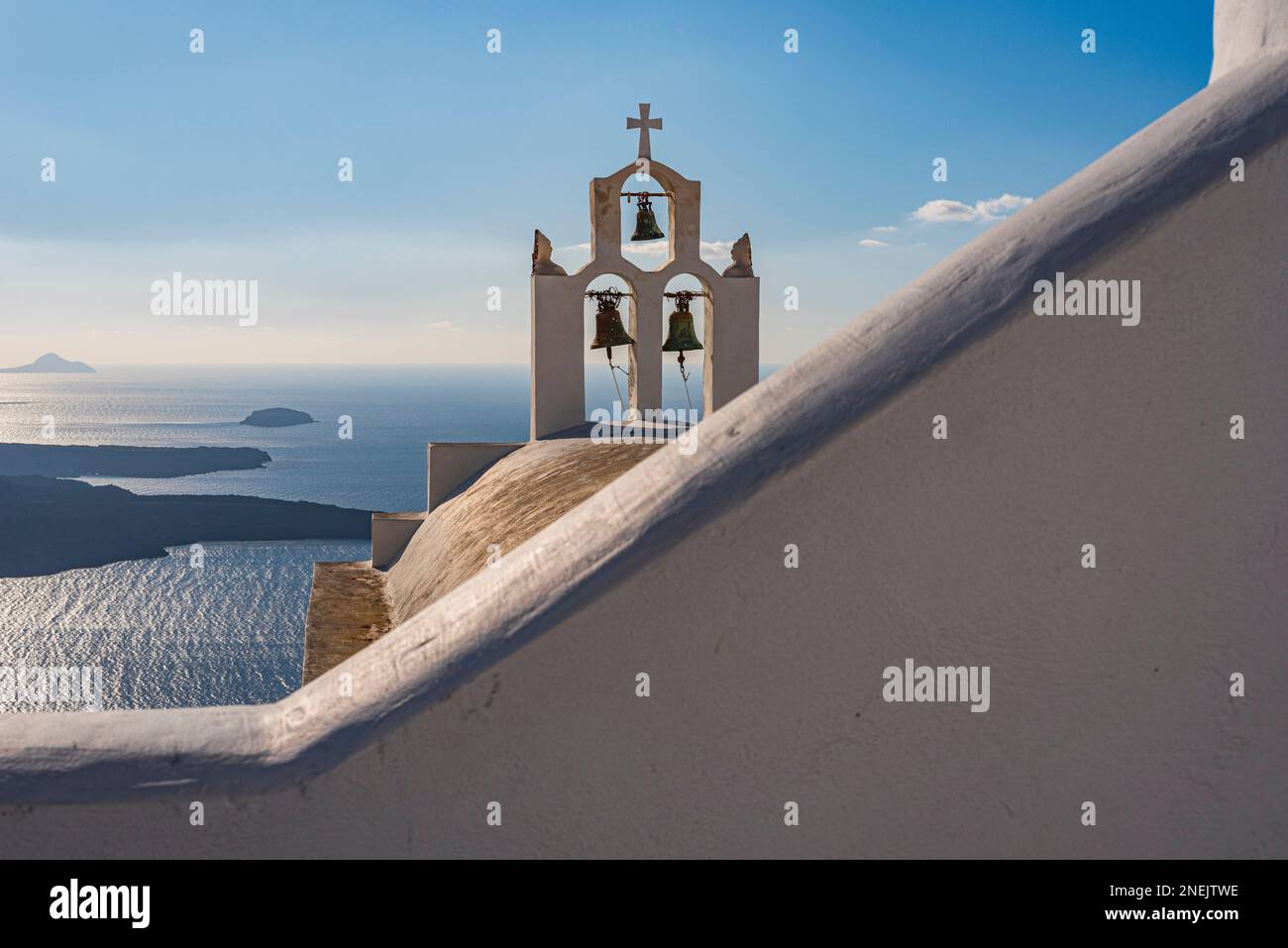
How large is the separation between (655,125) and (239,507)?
59.7m

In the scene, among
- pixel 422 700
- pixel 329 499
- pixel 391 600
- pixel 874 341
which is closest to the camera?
pixel 422 700

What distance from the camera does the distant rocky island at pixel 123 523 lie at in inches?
2199

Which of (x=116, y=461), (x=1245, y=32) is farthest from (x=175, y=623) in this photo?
(x=116, y=461)

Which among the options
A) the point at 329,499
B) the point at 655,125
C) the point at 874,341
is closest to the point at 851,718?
the point at 874,341

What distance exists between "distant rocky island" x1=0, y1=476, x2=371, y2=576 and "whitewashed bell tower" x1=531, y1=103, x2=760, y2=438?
52.4 m

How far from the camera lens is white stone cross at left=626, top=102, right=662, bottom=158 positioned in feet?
31.3

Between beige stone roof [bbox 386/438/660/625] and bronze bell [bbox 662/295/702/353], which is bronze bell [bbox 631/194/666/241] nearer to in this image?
bronze bell [bbox 662/295/702/353]

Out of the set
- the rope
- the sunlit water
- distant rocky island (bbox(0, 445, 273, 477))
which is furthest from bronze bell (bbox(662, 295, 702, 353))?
distant rocky island (bbox(0, 445, 273, 477))

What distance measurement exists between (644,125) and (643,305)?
1.64m

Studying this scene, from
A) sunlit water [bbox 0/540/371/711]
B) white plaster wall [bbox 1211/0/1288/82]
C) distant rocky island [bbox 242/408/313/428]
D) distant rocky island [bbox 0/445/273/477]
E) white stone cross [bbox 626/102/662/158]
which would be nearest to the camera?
white plaster wall [bbox 1211/0/1288/82]

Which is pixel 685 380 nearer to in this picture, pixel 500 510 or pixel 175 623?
pixel 500 510

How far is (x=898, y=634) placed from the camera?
198 cm
